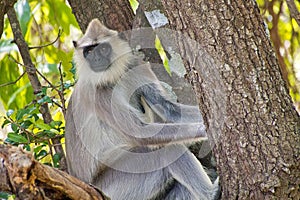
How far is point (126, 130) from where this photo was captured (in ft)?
12.4

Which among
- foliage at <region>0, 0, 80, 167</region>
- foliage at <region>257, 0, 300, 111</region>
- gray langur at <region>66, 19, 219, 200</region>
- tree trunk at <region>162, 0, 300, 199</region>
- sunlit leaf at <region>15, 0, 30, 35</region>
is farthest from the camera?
foliage at <region>257, 0, 300, 111</region>

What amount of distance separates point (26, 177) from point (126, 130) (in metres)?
1.49

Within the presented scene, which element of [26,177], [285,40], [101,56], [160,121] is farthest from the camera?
[285,40]

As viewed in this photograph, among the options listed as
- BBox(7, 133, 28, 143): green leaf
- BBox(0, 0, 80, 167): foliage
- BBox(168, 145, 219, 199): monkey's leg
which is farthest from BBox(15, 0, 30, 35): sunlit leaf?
BBox(168, 145, 219, 199): monkey's leg

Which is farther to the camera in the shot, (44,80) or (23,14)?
(44,80)

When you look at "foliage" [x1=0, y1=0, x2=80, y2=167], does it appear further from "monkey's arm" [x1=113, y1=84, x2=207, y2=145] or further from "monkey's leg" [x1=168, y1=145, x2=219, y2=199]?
"monkey's leg" [x1=168, y1=145, x2=219, y2=199]

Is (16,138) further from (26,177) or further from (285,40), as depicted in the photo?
(285,40)

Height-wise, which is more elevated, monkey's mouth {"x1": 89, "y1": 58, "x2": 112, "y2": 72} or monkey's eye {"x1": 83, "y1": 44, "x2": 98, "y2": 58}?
monkey's eye {"x1": 83, "y1": 44, "x2": 98, "y2": 58}

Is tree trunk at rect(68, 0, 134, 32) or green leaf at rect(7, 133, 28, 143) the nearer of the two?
green leaf at rect(7, 133, 28, 143)

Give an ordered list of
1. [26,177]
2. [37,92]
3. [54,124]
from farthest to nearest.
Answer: [37,92]
[54,124]
[26,177]

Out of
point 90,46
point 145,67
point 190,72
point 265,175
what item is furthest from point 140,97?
point 265,175

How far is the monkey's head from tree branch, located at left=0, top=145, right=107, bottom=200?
1.59 meters

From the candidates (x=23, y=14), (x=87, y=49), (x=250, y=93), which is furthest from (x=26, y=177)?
(x=23, y=14)

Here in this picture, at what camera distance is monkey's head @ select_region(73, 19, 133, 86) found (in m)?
3.98
